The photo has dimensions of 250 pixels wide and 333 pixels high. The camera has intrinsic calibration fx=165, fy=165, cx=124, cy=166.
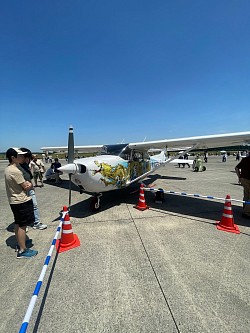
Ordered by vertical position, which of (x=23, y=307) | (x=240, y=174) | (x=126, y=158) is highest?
(x=126, y=158)

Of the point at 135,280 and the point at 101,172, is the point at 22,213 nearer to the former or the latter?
the point at 135,280

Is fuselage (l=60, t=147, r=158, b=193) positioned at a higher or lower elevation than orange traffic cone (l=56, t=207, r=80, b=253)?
higher

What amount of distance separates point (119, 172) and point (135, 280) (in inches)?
142

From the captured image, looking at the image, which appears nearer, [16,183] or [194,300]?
[194,300]

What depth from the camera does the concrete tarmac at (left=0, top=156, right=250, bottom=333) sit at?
1.82 m

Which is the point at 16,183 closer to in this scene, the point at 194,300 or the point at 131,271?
the point at 131,271

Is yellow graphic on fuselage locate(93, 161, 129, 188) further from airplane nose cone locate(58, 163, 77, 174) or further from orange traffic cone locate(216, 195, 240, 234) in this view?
orange traffic cone locate(216, 195, 240, 234)

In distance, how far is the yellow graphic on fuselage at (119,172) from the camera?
198 inches

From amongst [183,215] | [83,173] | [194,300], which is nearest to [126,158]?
[83,173]

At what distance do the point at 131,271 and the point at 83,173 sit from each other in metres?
2.69

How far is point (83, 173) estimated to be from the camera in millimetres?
4484

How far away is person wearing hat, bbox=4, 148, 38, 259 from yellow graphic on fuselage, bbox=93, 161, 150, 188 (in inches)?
80.4

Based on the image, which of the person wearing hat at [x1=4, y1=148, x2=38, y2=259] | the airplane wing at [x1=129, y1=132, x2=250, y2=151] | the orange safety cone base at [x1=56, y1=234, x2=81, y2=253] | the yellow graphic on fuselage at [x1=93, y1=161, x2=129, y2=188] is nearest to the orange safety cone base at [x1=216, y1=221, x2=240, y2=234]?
the airplane wing at [x1=129, y1=132, x2=250, y2=151]

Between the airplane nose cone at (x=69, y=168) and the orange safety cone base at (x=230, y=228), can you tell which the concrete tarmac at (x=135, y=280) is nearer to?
the orange safety cone base at (x=230, y=228)
